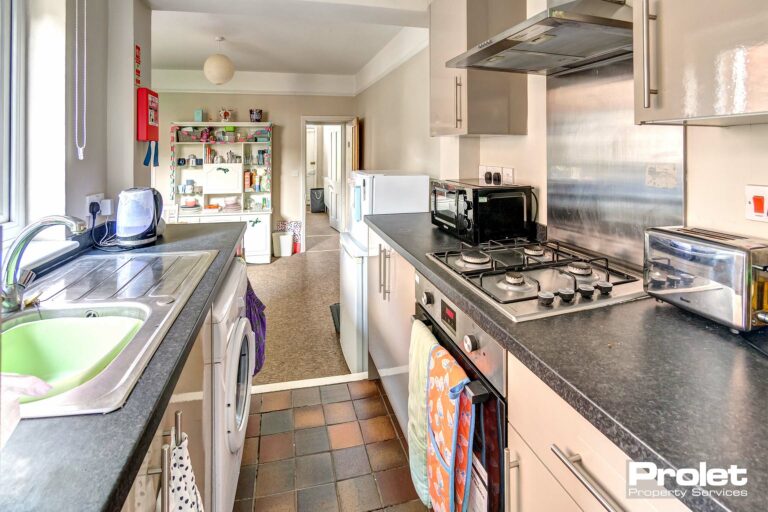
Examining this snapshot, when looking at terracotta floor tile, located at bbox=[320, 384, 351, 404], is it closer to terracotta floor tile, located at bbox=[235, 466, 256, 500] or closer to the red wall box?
terracotta floor tile, located at bbox=[235, 466, 256, 500]

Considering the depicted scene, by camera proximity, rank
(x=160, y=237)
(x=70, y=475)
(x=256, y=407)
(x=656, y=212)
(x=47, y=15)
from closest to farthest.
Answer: (x=70, y=475) → (x=656, y=212) → (x=47, y=15) → (x=160, y=237) → (x=256, y=407)

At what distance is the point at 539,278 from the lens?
139 centimetres

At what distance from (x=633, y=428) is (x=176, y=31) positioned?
4.86 metres

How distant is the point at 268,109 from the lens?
618 cm

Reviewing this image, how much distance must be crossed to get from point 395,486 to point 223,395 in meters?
0.85

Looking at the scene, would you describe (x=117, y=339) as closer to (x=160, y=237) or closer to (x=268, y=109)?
(x=160, y=237)

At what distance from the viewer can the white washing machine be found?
128 cm

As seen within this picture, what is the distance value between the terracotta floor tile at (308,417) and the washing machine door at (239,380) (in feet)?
1.44

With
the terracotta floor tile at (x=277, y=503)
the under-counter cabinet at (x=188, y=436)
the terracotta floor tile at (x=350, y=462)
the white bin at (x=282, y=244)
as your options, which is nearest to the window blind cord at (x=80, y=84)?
the under-counter cabinet at (x=188, y=436)

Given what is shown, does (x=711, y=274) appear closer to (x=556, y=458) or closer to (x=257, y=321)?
(x=556, y=458)

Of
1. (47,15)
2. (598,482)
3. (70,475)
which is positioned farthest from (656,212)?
(47,15)

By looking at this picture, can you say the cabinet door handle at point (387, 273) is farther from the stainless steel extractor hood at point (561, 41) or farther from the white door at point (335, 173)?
the white door at point (335, 173)

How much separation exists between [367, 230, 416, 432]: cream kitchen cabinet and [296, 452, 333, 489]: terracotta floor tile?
36cm

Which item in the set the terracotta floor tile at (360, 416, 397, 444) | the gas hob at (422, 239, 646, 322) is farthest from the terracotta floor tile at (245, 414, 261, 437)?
the gas hob at (422, 239, 646, 322)
